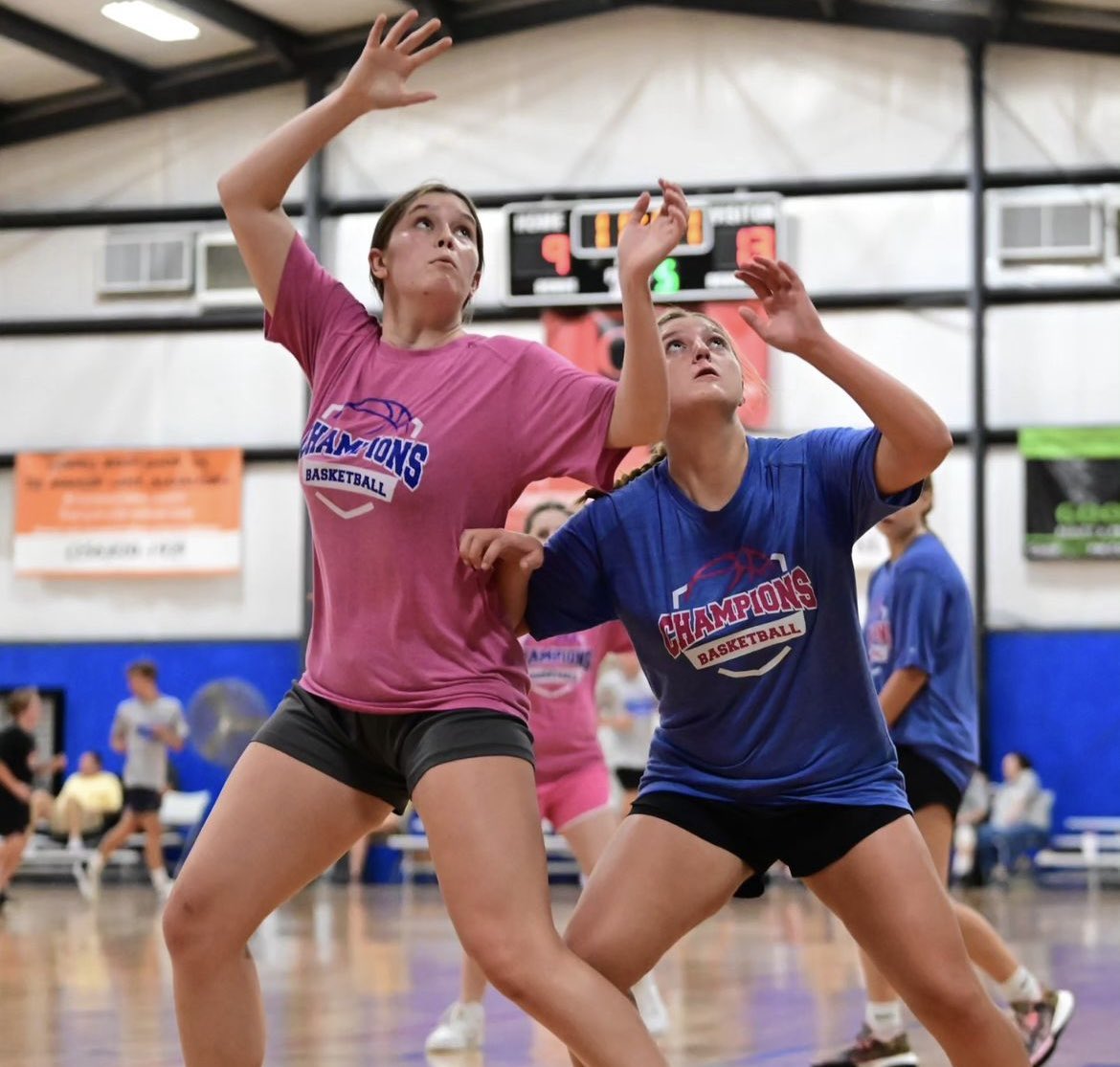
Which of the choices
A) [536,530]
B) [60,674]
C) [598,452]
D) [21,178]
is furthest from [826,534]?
[21,178]

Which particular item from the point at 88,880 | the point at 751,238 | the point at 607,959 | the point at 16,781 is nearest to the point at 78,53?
the point at 751,238

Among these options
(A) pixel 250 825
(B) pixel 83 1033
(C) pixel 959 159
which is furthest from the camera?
(C) pixel 959 159

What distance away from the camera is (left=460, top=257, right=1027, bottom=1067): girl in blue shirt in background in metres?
3.48

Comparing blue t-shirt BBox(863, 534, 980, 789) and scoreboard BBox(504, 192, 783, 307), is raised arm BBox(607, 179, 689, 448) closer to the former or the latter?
blue t-shirt BBox(863, 534, 980, 789)

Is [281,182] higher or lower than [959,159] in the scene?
lower

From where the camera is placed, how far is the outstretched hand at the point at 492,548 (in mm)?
3404

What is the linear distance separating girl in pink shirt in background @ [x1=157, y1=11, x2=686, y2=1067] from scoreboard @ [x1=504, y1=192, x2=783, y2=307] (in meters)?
10.9

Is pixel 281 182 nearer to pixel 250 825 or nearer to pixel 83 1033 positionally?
pixel 250 825

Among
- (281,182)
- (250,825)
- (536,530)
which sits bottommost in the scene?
(250,825)

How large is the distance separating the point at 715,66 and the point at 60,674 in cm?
822

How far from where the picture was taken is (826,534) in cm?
366

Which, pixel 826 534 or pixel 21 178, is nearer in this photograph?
pixel 826 534

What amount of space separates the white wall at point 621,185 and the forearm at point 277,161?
12546mm

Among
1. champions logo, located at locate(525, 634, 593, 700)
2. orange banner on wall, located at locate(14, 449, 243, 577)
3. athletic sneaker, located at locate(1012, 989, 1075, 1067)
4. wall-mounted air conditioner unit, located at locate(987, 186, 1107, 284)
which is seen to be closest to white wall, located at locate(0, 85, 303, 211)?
orange banner on wall, located at locate(14, 449, 243, 577)
